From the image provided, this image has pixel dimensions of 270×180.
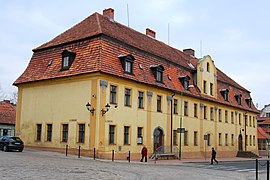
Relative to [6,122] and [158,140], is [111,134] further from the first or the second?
[6,122]

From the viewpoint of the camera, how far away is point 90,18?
34094 mm

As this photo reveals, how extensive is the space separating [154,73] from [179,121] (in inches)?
262

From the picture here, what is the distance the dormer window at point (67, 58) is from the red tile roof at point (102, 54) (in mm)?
360

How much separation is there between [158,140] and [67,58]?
452 inches

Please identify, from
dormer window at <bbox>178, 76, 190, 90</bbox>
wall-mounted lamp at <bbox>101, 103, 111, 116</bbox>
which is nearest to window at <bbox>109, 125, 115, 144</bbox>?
wall-mounted lamp at <bbox>101, 103, 111, 116</bbox>

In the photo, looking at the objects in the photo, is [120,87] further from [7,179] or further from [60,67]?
[7,179]

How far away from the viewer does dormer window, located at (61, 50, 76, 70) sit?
98.1ft

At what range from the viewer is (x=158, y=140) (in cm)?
3425

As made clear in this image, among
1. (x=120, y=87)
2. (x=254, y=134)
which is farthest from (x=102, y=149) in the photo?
(x=254, y=134)

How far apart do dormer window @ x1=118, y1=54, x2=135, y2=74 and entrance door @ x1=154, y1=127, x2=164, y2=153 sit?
661 cm

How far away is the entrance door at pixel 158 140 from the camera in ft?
110

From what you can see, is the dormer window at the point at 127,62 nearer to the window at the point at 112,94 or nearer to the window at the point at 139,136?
the window at the point at 112,94

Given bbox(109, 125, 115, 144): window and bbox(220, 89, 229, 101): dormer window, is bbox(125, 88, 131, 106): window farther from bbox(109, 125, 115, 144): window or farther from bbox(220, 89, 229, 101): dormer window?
bbox(220, 89, 229, 101): dormer window

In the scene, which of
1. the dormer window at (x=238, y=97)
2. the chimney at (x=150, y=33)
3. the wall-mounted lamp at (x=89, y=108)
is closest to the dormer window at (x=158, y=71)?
the wall-mounted lamp at (x=89, y=108)
